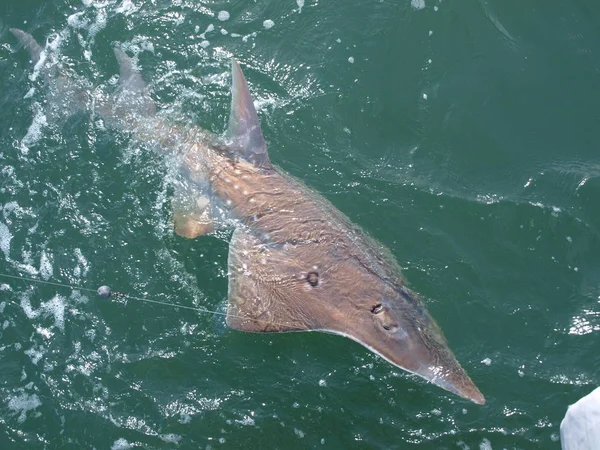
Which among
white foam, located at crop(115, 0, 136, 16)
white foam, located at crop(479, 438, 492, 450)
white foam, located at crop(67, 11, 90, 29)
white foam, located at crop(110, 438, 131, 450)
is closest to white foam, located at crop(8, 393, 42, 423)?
white foam, located at crop(110, 438, 131, 450)

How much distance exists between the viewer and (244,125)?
647cm

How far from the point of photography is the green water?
5645 mm

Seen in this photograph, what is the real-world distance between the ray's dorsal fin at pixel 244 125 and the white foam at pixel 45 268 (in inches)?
94.1

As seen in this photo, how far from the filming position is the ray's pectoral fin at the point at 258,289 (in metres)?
5.48

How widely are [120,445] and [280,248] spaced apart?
2.40 metres

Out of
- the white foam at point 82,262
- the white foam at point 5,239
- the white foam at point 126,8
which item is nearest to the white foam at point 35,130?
the white foam at point 5,239

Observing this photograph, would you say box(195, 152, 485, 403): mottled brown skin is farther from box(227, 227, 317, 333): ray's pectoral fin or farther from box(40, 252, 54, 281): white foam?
box(40, 252, 54, 281): white foam

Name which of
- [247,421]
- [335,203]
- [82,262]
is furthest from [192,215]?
[247,421]

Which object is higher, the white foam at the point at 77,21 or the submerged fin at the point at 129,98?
the white foam at the point at 77,21

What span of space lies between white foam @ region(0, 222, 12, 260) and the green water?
0.02m

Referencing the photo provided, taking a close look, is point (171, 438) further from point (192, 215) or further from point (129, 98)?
point (129, 98)

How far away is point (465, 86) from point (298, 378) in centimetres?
401

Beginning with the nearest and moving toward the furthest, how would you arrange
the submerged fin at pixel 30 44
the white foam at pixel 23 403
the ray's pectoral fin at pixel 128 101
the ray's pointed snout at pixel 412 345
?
the ray's pointed snout at pixel 412 345, the white foam at pixel 23 403, the ray's pectoral fin at pixel 128 101, the submerged fin at pixel 30 44

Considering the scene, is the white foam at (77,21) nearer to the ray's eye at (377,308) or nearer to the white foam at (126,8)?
the white foam at (126,8)
